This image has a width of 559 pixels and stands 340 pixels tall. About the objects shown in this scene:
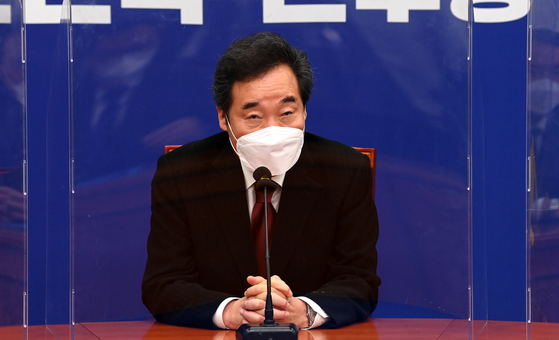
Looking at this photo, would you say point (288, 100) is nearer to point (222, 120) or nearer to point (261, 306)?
→ point (222, 120)

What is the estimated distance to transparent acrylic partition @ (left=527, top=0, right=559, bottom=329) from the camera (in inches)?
76.7

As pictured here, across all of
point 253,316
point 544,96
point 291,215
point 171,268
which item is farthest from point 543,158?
point 171,268

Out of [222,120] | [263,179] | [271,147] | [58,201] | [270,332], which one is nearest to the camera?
[270,332]

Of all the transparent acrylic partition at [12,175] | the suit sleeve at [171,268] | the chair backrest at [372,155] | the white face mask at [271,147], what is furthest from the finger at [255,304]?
the transparent acrylic partition at [12,175]

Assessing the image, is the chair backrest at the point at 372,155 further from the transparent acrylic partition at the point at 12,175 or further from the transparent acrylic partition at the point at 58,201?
the transparent acrylic partition at the point at 12,175

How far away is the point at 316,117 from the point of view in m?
2.09

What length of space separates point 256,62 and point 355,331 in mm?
804

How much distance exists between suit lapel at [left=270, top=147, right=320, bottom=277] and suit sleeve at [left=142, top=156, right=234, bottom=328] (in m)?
0.21

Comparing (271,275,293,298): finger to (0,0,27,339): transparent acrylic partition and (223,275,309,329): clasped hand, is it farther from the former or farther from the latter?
(0,0,27,339): transparent acrylic partition

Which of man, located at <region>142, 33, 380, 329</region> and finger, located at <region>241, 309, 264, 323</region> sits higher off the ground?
man, located at <region>142, 33, 380, 329</region>

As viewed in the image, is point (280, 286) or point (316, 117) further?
point (316, 117)

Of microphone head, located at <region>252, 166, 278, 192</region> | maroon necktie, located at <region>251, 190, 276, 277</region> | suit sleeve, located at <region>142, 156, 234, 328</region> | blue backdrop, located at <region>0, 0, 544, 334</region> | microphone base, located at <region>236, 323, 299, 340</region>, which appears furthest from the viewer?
blue backdrop, located at <region>0, 0, 544, 334</region>

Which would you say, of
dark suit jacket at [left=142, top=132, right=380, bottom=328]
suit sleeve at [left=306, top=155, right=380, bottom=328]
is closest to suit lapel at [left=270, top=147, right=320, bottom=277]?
dark suit jacket at [left=142, top=132, right=380, bottom=328]

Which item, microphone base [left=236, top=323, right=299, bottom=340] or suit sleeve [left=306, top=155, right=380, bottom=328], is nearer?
microphone base [left=236, top=323, right=299, bottom=340]
